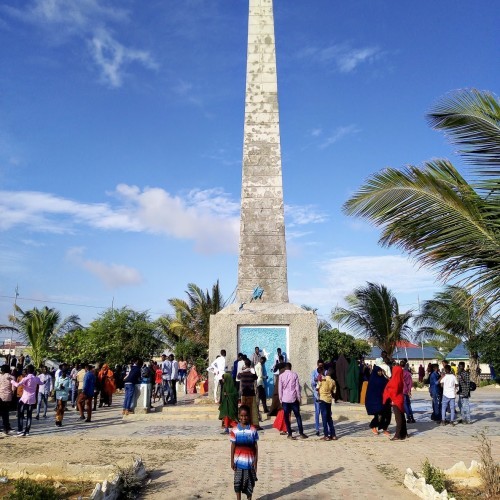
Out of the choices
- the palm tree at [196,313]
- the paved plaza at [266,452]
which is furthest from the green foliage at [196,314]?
the paved plaza at [266,452]

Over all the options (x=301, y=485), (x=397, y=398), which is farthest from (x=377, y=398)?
(x=301, y=485)

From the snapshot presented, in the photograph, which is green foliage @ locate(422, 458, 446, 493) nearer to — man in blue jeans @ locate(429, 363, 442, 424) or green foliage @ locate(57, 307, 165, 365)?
man in blue jeans @ locate(429, 363, 442, 424)

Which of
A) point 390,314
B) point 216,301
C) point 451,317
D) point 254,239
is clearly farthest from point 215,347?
point 451,317

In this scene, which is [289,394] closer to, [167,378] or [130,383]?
[130,383]

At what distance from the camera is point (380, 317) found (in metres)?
23.4

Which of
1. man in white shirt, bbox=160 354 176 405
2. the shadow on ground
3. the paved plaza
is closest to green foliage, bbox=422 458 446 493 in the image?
the paved plaza

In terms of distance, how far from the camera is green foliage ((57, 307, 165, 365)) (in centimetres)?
2817

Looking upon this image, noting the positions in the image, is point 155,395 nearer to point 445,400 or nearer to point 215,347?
point 215,347

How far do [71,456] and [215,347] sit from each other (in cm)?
643

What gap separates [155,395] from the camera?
18.9m

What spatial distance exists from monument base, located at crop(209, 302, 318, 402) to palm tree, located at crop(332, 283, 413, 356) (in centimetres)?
1013

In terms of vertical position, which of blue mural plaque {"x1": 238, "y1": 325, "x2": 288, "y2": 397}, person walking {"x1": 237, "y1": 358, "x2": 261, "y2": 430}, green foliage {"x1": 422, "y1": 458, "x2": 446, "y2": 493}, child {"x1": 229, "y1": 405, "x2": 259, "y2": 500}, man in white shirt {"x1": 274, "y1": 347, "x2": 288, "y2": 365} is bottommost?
green foliage {"x1": 422, "y1": 458, "x2": 446, "y2": 493}

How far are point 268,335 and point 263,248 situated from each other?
2694mm

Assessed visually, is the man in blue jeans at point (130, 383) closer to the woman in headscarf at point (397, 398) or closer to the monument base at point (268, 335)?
the monument base at point (268, 335)
